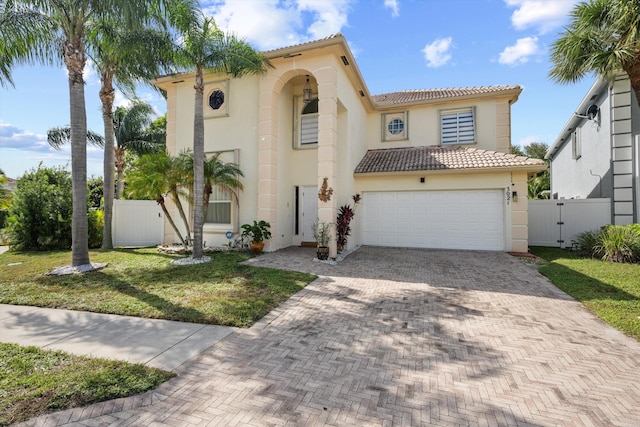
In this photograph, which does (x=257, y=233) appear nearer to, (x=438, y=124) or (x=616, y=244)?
(x=438, y=124)

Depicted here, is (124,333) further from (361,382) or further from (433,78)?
(433,78)

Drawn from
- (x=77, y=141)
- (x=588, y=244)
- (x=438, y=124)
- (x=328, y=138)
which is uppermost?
(x=438, y=124)

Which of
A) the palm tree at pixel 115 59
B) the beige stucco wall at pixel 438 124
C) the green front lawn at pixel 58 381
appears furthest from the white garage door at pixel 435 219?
the green front lawn at pixel 58 381

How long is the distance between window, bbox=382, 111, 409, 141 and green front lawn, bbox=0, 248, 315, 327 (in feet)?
33.0

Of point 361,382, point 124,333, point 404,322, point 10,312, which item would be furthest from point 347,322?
point 10,312

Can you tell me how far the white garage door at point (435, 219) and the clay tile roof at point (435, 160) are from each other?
45.0 inches

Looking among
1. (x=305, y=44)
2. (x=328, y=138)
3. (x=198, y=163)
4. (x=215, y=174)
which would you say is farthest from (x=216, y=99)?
(x=328, y=138)

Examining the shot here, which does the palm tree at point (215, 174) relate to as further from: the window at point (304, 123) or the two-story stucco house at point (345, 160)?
the window at point (304, 123)

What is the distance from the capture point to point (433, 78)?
1745cm

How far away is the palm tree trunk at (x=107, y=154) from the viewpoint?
41.8 ft

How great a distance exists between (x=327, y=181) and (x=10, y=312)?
840 centimetres

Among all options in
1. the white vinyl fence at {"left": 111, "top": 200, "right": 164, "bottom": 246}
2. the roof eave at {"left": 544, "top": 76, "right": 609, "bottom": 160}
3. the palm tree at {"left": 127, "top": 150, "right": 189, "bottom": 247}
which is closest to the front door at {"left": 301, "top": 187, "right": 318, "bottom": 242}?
the palm tree at {"left": 127, "top": 150, "right": 189, "bottom": 247}

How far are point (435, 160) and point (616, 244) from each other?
6.69 metres

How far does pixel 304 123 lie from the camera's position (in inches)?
539
